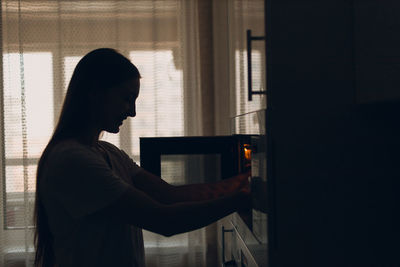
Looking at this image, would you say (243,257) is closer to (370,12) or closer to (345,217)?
(345,217)

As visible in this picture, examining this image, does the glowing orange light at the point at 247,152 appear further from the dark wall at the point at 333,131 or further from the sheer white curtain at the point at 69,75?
the sheer white curtain at the point at 69,75

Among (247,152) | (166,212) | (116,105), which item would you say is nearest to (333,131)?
(247,152)

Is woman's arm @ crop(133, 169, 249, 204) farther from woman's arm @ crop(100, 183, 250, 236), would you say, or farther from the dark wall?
the dark wall

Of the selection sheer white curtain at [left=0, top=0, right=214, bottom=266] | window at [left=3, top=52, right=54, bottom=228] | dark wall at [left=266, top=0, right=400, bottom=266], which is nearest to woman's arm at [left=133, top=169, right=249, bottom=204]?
dark wall at [left=266, top=0, right=400, bottom=266]

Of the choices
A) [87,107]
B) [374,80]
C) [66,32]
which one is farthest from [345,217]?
[66,32]

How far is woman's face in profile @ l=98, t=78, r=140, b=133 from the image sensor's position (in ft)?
3.24

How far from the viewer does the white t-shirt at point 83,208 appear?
875 millimetres

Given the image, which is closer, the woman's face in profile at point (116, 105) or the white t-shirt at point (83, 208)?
the white t-shirt at point (83, 208)

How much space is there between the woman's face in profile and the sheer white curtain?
133cm

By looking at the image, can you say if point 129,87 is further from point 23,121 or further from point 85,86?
point 23,121

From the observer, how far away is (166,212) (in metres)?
0.90

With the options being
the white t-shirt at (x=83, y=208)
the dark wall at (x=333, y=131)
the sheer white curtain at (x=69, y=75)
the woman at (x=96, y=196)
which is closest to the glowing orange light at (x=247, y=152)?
the woman at (x=96, y=196)

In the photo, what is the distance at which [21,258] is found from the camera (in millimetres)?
2322

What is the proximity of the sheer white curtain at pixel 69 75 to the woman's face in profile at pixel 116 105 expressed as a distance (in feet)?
4.38
